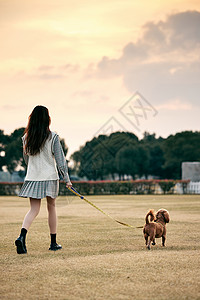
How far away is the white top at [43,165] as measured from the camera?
6.43m

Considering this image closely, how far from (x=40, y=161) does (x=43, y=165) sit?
0.07 meters

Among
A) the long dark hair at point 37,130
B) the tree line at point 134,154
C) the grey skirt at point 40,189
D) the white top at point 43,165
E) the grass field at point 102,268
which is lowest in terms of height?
the grass field at point 102,268

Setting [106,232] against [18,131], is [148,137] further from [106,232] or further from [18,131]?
[106,232]

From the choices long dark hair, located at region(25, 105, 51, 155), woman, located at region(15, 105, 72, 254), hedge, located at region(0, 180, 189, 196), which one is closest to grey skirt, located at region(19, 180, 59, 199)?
woman, located at region(15, 105, 72, 254)

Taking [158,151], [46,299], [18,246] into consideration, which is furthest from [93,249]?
[158,151]

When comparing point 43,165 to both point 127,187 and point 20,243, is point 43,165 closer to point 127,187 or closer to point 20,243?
point 20,243

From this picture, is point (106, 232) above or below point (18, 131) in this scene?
below

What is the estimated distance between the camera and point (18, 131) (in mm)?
74312

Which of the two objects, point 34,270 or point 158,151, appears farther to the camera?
point 158,151

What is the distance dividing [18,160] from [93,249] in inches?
2529

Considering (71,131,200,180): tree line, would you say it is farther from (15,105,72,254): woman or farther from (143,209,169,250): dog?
(15,105,72,254): woman

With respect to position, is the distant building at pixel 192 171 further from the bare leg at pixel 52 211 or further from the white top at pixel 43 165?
the white top at pixel 43 165

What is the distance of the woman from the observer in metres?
6.39

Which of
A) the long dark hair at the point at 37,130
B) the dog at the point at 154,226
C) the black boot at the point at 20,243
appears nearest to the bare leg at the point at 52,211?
the black boot at the point at 20,243
